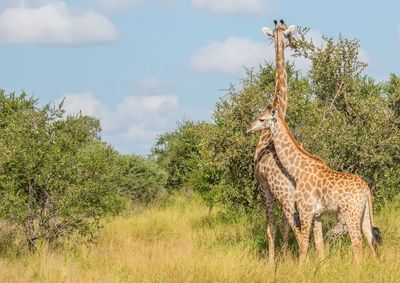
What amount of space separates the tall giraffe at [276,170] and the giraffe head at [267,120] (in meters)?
0.26

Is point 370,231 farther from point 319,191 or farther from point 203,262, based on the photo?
point 203,262

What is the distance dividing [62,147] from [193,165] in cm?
1144

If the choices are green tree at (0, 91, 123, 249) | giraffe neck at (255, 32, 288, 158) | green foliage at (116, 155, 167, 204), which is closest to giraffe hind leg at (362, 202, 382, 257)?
giraffe neck at (255, 32, 288, 158)

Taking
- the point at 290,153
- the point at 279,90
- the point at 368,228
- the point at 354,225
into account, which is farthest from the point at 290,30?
the point at 354,225

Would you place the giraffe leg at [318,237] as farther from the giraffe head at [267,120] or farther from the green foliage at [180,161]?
the green foliage at [180,161]

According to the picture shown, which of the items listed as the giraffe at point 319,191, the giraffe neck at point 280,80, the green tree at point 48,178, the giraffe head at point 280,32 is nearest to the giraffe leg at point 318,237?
the giraffe at point 319,191

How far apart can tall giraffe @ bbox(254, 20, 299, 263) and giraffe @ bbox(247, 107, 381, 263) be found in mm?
319

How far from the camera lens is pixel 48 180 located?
12523mm

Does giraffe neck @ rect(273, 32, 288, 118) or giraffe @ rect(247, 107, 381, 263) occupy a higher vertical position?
giraffe neck @ rect(273, 32, 288, 118)

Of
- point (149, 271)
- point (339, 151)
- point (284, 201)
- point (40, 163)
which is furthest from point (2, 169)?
Result: point (339, 151)

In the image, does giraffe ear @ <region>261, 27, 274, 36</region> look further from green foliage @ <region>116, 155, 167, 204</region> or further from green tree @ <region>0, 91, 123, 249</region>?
green foliage @ <region>116, 155, 167, 204</region>

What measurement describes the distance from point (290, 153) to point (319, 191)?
872 millimetres

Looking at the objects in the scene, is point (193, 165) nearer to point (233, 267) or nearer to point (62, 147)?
point (62, 147)

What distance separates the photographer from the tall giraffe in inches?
424
